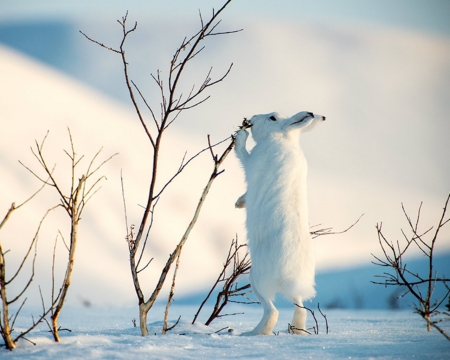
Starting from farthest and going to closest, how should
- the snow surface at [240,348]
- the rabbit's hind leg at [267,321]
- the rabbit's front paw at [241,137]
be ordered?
the rabbit's front paw at [241,137] → the rabbit's hind leg at [267,321] → the snow surface at [240,348]

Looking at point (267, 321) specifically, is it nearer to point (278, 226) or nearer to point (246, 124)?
point (278, 226)

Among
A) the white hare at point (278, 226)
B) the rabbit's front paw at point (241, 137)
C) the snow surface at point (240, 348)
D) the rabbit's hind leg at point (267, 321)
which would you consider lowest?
the snow surface at point (240, 348)

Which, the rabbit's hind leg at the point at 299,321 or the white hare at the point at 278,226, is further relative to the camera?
the rabbit's hind leg at the point at 299,321

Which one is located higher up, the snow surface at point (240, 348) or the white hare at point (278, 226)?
the white hare at point (278, 226)

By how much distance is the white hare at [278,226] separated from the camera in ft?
9.79

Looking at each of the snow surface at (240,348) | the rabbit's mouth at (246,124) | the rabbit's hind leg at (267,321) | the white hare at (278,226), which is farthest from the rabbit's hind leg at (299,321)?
the rabbit's mouth at (246,124)

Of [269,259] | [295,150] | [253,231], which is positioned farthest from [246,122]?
[269,259]

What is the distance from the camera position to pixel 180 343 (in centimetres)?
223

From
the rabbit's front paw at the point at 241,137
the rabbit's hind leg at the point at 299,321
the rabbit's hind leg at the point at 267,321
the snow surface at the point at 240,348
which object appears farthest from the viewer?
the rabbit's front paw at the point at 241,137

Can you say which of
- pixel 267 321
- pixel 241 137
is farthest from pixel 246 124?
pixel 267 321

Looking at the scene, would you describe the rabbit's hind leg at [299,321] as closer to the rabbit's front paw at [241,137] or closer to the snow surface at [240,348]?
the snow surface at [240,348]

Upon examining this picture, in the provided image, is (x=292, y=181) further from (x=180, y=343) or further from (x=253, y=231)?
(x=180, y=343)

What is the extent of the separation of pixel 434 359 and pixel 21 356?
1722 millimetres

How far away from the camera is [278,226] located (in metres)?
3.05
